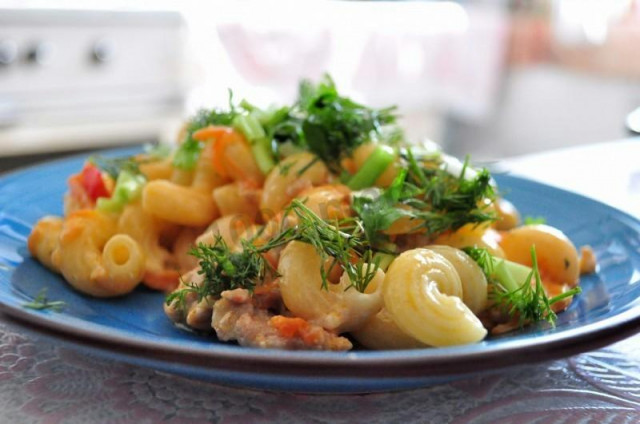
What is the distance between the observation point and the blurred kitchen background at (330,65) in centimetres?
295

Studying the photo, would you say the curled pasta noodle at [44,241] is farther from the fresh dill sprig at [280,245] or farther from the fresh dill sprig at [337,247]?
the fresh dill sprig at [337,247]

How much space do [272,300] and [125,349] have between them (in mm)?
271

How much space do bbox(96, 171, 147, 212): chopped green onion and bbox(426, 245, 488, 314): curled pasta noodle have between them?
0.53 m

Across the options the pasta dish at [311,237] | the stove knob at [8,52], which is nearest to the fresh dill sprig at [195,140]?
the pasta dish at [311,237]

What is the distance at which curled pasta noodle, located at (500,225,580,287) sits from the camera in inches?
44.6

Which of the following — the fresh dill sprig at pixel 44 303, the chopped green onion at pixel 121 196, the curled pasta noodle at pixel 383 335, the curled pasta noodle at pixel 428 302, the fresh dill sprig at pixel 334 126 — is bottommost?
the fresh dill sprig at pixel 44 303

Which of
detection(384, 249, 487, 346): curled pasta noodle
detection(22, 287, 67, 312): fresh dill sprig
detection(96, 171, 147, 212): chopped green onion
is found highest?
detection(384, 249, 487, 346): curled pasta noodle

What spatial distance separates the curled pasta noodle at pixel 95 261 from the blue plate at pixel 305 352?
0.02 meters

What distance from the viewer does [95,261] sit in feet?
3.67

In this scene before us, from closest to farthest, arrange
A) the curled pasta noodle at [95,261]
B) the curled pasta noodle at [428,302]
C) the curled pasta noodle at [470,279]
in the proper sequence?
the curled pasta noodle at [428,302] < the curled pasta noodle at [470,279] < the curled pasta noodle at [95,261]

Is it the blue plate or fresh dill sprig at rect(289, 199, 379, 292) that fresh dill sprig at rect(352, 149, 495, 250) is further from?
the blue plate

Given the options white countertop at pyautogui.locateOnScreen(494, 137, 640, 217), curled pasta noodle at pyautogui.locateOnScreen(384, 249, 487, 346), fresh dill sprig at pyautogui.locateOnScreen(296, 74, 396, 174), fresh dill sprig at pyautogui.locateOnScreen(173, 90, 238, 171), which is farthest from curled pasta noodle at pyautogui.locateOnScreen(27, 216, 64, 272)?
white countertop at pyautogui.locateOnScreen(494, 137, 640, 217)

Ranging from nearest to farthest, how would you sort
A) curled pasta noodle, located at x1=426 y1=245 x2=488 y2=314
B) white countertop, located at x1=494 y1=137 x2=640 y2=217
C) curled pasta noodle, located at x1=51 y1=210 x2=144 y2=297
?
curled pasta noodle, located at x1=426 y1=245 x2=488 y2=314
curled pasta noodle, located at x1=51 y1=210 x2=144 y2=297
white countertop, located at x1=494 y1=137 x2=640 y2=217

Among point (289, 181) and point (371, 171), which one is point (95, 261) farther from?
point (371, 171)
